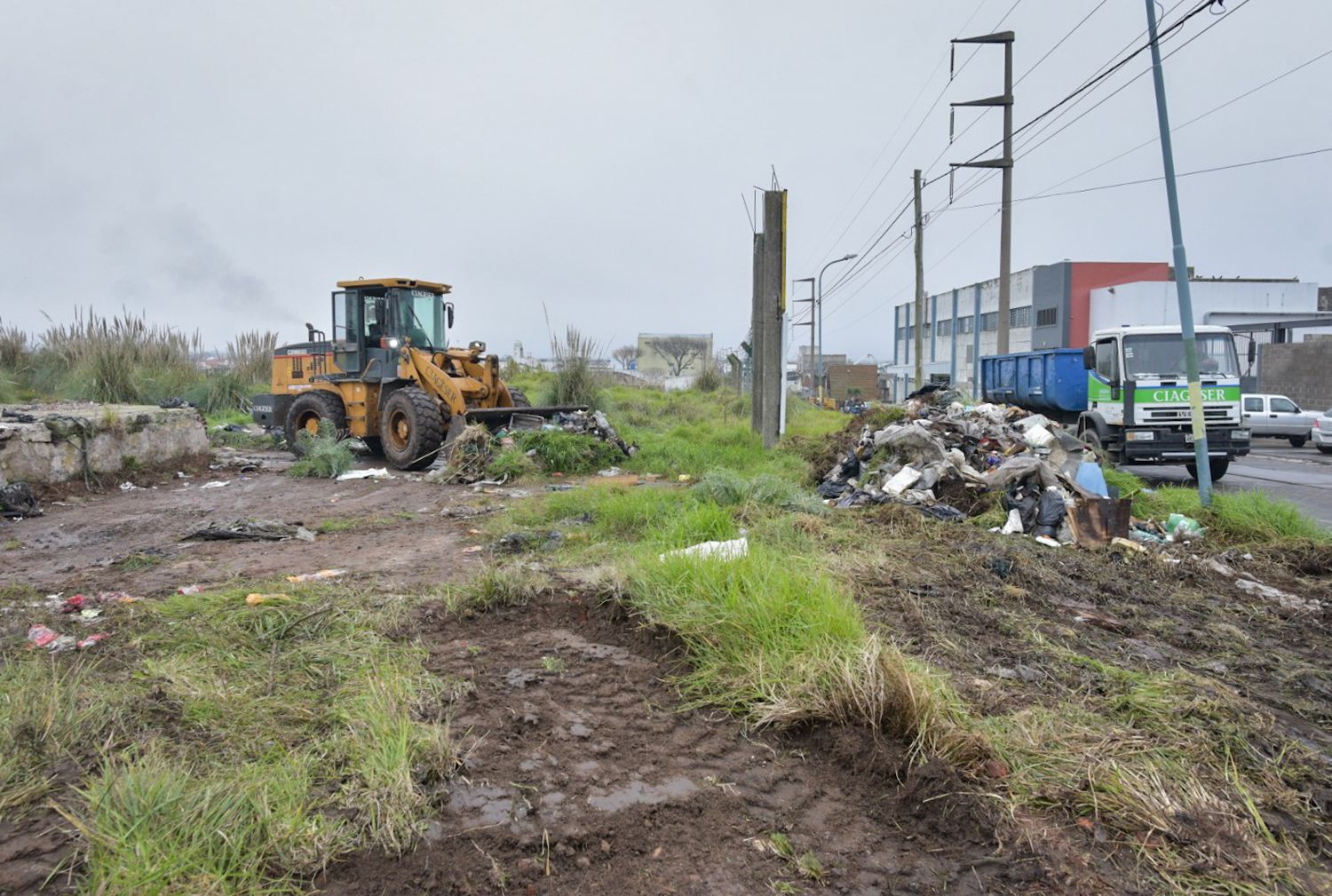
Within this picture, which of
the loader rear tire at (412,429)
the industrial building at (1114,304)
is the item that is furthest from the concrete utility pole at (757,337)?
the industrial building at (1114,304)

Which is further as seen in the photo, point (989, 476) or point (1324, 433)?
point (1324, 433)

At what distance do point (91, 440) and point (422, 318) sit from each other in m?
4.70

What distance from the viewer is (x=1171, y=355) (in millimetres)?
12953

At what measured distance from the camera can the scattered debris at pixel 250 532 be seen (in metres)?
7.09

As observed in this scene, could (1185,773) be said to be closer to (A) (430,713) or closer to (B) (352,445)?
(A) (430,713)

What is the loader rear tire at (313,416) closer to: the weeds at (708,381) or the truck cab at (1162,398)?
the truck cab at (1162,398)

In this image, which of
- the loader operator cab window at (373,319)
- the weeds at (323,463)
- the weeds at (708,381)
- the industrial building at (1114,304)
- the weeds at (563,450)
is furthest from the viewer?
the industrial building at (1114,304)

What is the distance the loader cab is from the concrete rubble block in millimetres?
2435

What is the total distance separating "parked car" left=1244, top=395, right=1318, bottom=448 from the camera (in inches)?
865

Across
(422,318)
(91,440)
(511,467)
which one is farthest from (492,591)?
(422,318)

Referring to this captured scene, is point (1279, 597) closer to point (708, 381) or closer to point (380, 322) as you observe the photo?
point (380, 322)

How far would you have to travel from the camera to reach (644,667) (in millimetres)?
3857

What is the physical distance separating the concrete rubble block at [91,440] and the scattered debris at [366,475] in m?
→ 2.44

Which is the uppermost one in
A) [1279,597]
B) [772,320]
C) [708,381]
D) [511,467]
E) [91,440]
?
[772,320]
